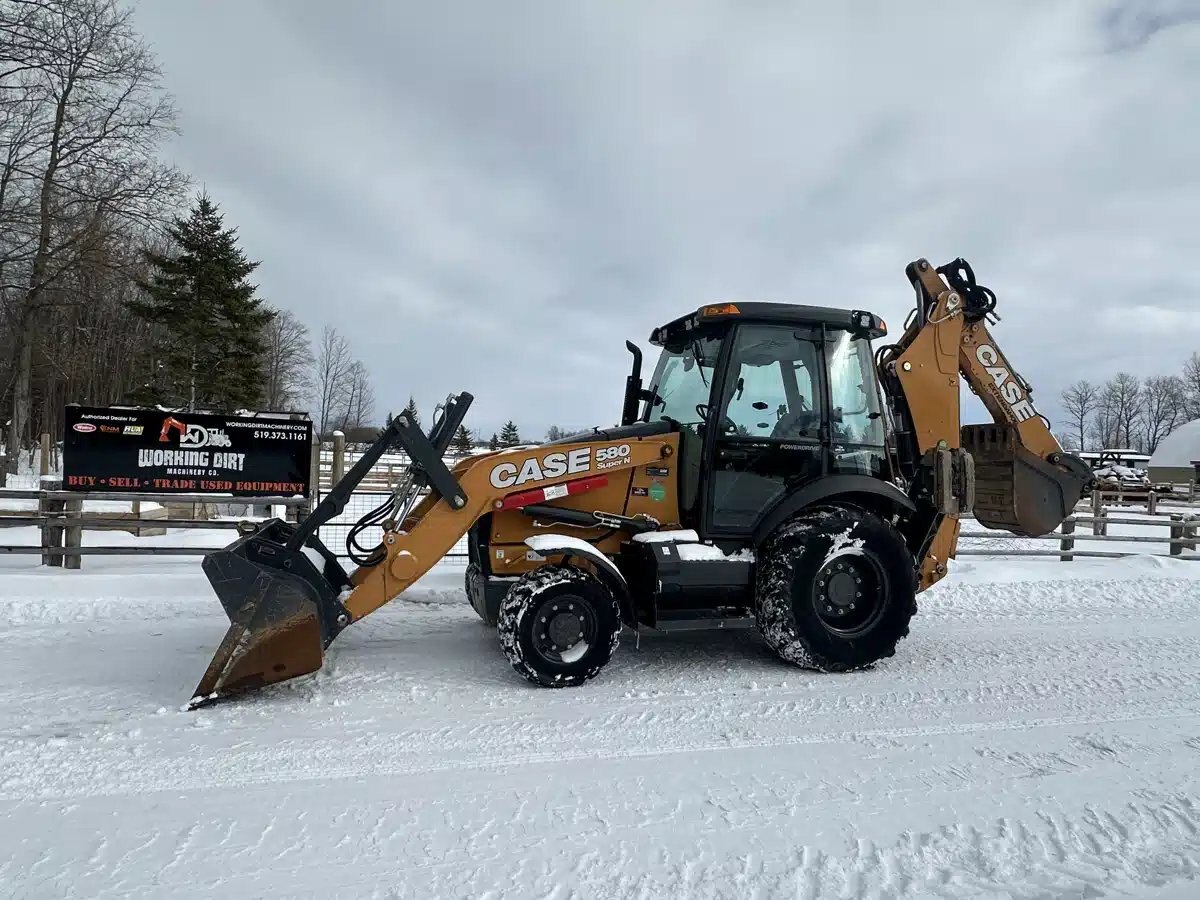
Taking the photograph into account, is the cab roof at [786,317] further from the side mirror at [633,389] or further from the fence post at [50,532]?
the fence post at [50,532]

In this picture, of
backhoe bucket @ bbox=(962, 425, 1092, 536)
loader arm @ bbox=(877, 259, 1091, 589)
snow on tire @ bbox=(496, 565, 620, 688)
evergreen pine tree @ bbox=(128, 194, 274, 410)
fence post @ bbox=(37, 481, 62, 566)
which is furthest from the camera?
evergreen pine tree @ bbox=(128, 194, 274, 410)

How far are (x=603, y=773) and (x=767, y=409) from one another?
9.12ft

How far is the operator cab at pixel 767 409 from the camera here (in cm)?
499

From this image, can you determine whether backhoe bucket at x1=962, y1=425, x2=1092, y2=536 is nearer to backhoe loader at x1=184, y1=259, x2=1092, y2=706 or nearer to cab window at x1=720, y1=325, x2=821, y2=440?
backhoe loader at x1=184, y1=259, x2=1092, y2=706

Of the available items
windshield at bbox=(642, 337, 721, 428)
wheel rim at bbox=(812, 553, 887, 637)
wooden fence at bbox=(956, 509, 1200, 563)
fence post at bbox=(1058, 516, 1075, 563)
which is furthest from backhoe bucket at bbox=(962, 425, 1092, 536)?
fence post at bbox=(1058, 516, 1075, 563)

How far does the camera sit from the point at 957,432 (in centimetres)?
559

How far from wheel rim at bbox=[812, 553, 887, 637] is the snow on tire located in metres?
1.53

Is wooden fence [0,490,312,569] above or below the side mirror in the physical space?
below

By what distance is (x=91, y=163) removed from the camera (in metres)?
17.1

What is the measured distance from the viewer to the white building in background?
53156 millimetres

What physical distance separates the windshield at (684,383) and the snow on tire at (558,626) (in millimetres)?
1470

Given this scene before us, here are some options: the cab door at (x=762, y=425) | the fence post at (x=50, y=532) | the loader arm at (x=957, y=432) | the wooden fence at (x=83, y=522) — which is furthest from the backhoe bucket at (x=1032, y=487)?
the fence post at (x=50, y=532)

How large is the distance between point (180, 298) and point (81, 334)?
10048mm

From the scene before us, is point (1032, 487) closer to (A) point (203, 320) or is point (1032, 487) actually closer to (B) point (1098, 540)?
(B) point (1098, 540)
